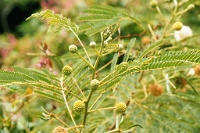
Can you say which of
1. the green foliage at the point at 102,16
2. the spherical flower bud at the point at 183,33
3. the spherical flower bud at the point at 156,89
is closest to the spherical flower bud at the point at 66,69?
the green foliage at the point at 102,16

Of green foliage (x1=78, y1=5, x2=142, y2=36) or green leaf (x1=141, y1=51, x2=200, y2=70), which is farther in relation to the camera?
green foliage (x1=78, y1=5, x2=142, y2=36)

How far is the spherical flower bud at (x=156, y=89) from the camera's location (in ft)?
4.19

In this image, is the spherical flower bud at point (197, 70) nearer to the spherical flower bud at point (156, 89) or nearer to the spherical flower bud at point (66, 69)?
the spherical flower bud at point (156, 89)

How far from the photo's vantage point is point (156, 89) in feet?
4.21

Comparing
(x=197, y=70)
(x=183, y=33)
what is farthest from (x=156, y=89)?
(x=183, y=33)

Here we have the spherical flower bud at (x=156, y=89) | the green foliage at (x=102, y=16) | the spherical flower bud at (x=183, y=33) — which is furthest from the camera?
the spherical flower bud at (x=183, y=33)

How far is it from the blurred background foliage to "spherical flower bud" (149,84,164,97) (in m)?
0.17

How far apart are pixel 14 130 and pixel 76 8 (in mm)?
3113

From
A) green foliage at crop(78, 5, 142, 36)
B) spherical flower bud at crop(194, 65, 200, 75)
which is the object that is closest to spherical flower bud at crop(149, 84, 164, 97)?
spherical flower bud at crop(194, 65, 200, 75)

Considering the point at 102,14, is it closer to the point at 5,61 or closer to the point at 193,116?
the point at 193,116

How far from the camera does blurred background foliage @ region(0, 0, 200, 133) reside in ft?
4.50

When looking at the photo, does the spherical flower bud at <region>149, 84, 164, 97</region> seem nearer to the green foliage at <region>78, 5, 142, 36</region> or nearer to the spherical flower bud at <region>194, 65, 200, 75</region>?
the spherical flower bud at <region>194, 65, 200, 75</region>

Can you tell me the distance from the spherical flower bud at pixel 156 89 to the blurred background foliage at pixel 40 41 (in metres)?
0.17

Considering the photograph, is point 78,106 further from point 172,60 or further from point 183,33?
point 183,33
